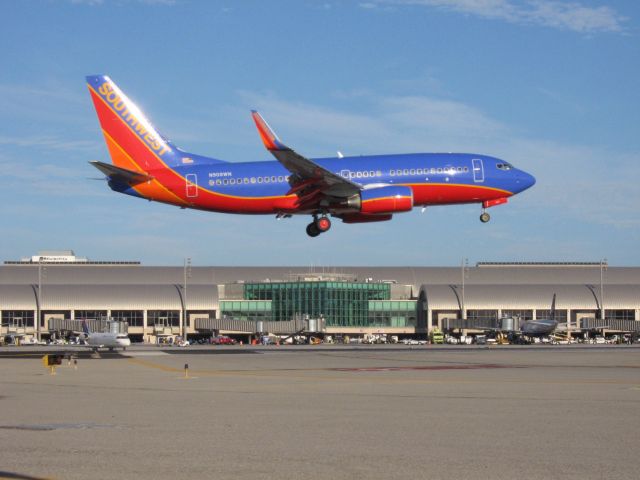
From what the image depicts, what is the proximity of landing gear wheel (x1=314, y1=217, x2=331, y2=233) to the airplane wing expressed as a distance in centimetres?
162

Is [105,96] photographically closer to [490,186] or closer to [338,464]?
[490,186]

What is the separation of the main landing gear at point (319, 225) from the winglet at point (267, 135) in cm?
877

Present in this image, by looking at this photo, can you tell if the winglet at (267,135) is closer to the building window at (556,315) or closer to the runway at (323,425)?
the runway at (323,425)

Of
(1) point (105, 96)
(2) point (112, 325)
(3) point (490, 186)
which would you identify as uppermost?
(1) point (105, 96)

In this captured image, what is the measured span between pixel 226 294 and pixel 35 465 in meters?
156

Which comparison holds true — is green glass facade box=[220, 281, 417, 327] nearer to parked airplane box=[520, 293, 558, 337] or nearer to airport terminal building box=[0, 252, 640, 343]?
airport terminal building box=[0, 252, 640, 343]

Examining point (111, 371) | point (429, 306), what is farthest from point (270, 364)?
point (429, 306)

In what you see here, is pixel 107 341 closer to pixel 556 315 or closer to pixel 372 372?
pixel 372 372

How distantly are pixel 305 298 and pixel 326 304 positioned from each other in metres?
3.92

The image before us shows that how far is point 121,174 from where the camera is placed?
217 feet

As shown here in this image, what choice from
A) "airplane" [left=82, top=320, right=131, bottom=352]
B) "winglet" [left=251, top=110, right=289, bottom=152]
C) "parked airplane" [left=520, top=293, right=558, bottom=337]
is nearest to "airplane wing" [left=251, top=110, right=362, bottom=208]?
"winglet" [left=251, top=110, right=289, bottom=152]

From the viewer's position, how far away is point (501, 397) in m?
35.8

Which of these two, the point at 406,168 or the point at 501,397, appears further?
the point at 406,168

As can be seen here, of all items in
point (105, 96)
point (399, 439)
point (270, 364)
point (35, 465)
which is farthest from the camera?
point (105, 96)
